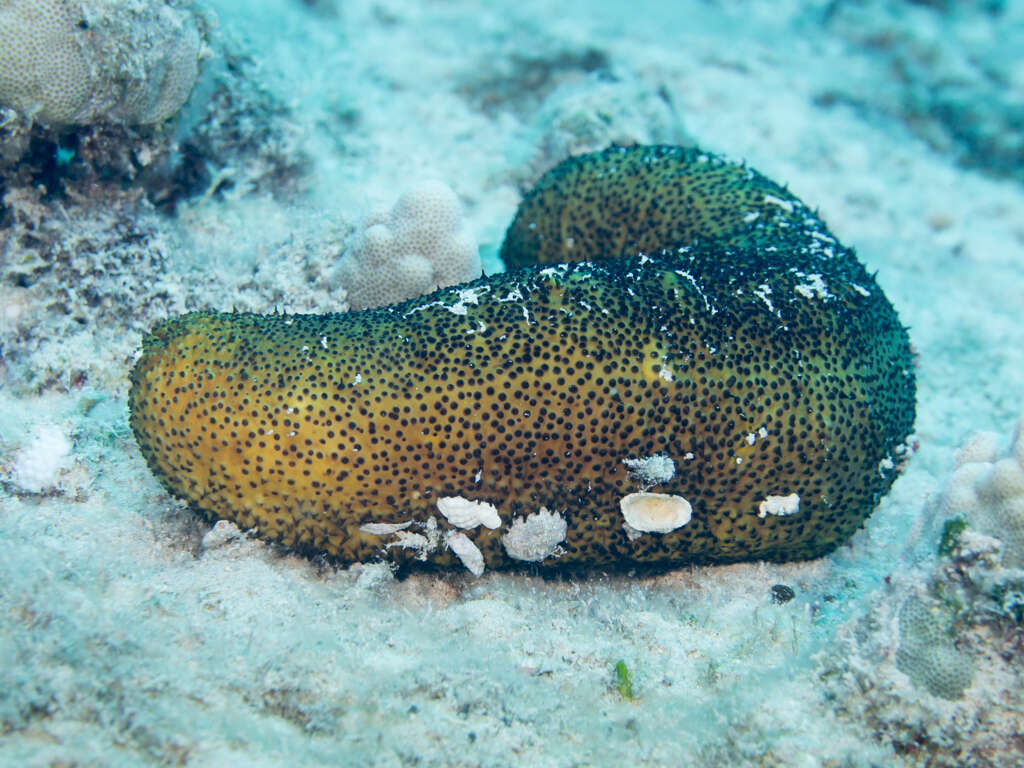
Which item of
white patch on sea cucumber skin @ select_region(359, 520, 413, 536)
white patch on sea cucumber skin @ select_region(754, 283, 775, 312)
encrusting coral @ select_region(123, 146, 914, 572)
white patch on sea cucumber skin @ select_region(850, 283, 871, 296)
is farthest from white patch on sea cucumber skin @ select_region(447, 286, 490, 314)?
white patch on sea cucumber skin @ select_region(850, 283, 871, 296)

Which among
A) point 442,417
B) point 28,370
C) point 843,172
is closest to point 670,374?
point 442,417

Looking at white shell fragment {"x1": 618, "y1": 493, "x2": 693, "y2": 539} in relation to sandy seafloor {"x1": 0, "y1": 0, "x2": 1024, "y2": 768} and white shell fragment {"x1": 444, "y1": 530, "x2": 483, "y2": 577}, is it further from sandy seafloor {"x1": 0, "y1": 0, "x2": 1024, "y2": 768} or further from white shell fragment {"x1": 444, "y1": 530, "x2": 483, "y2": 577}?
white shell fragment {"x1": 444, "y1": 530, "x2": 483, "y2": 577}

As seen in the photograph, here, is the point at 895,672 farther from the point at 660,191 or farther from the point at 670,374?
the point at 660,191

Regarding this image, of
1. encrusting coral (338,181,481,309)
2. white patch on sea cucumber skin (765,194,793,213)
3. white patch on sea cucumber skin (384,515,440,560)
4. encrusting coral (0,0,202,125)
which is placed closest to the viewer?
white patch on sea cucumber skin (384,515,440,560)

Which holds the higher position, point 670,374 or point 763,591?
point 670,374

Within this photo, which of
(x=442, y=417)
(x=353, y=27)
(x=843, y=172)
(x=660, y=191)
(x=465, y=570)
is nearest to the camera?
(x=442, y=417)

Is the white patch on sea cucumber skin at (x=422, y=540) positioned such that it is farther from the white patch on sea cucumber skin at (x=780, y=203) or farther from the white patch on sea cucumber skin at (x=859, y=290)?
the white patch on sea cucumber skin at (x=780, y=203)

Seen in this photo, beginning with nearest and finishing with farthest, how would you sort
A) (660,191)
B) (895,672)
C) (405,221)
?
(895,672) → (405,221) → (660,191)

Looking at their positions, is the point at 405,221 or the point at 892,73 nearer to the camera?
the point at 405,221

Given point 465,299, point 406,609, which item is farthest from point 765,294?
point 406,609
